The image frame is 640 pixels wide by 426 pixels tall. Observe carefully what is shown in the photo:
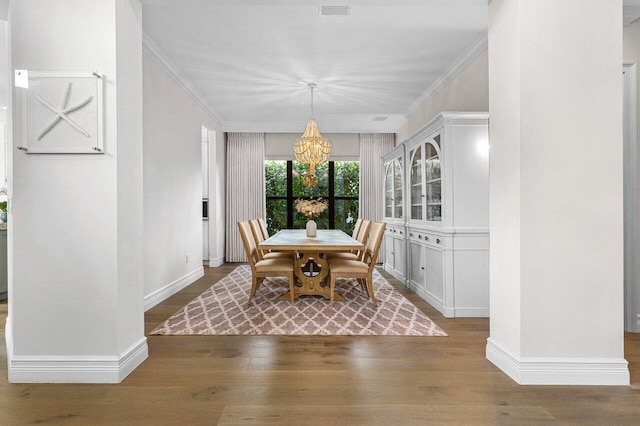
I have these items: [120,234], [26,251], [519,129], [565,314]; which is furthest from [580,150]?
[26,251]

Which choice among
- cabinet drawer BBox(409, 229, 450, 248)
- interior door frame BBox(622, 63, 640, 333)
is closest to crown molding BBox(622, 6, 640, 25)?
interior door frame BBox(622, 63, 640, 333)

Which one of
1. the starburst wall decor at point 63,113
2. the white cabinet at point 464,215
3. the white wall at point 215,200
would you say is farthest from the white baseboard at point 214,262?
the starburst wall decor at point 63,113

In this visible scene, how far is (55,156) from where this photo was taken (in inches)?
80.9

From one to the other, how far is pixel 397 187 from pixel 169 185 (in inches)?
123

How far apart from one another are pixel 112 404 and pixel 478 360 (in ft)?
7.12

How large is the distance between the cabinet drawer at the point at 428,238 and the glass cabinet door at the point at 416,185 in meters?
0.19

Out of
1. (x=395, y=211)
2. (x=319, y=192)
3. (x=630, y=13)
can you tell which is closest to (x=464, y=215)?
(x=395, y=211)

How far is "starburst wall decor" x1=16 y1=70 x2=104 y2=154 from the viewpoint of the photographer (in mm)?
2025

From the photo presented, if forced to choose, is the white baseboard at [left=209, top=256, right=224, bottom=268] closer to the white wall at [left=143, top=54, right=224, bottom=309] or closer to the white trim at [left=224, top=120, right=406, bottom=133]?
the white wall at [left=143, top=54, right=224, bottom=309]

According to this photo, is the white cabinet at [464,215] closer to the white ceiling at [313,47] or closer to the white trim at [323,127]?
the white ceiling at [313,47]

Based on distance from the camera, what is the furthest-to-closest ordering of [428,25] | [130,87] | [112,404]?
[428,25]
[130,87]
[112,404]

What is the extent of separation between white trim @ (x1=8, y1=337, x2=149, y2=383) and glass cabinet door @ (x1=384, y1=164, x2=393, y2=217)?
429cm

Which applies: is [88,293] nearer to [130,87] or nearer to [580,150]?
[130,87]

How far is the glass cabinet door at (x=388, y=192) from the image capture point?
5527 millimetres
